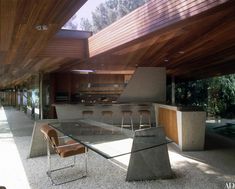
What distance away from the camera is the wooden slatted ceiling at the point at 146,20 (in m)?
3.68

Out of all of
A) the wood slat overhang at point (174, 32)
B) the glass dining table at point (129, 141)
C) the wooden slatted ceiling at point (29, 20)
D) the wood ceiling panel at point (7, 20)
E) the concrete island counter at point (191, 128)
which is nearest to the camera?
the wood ceiling panel at point (7, 20)

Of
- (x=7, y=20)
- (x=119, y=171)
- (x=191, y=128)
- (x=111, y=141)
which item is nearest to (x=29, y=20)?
(x=7, y=20)

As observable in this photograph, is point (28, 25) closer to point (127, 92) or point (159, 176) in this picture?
point (159, 176)

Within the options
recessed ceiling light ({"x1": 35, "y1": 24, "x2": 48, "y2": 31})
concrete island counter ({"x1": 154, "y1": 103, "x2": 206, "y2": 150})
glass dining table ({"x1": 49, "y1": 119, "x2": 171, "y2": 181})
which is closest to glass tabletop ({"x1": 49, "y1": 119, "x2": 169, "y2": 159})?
glass dining table ({"x1": 49, "y1": 119, "x2": 171, "y2": 181})

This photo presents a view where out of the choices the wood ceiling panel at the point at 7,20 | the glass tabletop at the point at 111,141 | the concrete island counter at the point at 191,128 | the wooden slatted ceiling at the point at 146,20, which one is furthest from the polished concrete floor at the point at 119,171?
the wooden slatted ceiling at the point at 146,20

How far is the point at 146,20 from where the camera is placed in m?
4.68

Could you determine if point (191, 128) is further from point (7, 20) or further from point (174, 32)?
point (7, 20)

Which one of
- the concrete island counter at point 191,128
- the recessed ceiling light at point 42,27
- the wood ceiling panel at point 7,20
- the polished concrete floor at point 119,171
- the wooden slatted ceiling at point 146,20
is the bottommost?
the polished concrete floor at point 119,171

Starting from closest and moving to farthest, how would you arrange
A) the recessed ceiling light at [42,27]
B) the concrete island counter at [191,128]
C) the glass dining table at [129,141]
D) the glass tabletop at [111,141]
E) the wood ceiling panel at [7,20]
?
1. the wood ceiling panel at [7,20]
2. the glass tabletop at [111,141]
3. the glass dining table at [129,141]
4. the recessed ceiling light at [42,27]
5. the concrete island counter at [191,128]

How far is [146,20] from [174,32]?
65cm

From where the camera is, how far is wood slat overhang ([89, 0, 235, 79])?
12.3ft

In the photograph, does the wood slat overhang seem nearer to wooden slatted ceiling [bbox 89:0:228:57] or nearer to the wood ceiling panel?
wooden slatted ceiling [bbox 89:0:228:57]

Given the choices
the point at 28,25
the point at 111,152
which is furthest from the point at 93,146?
the point at 28,25

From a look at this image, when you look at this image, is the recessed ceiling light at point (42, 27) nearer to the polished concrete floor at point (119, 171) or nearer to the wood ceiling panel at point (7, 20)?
the wood ceiling panel at point (7, 20)
